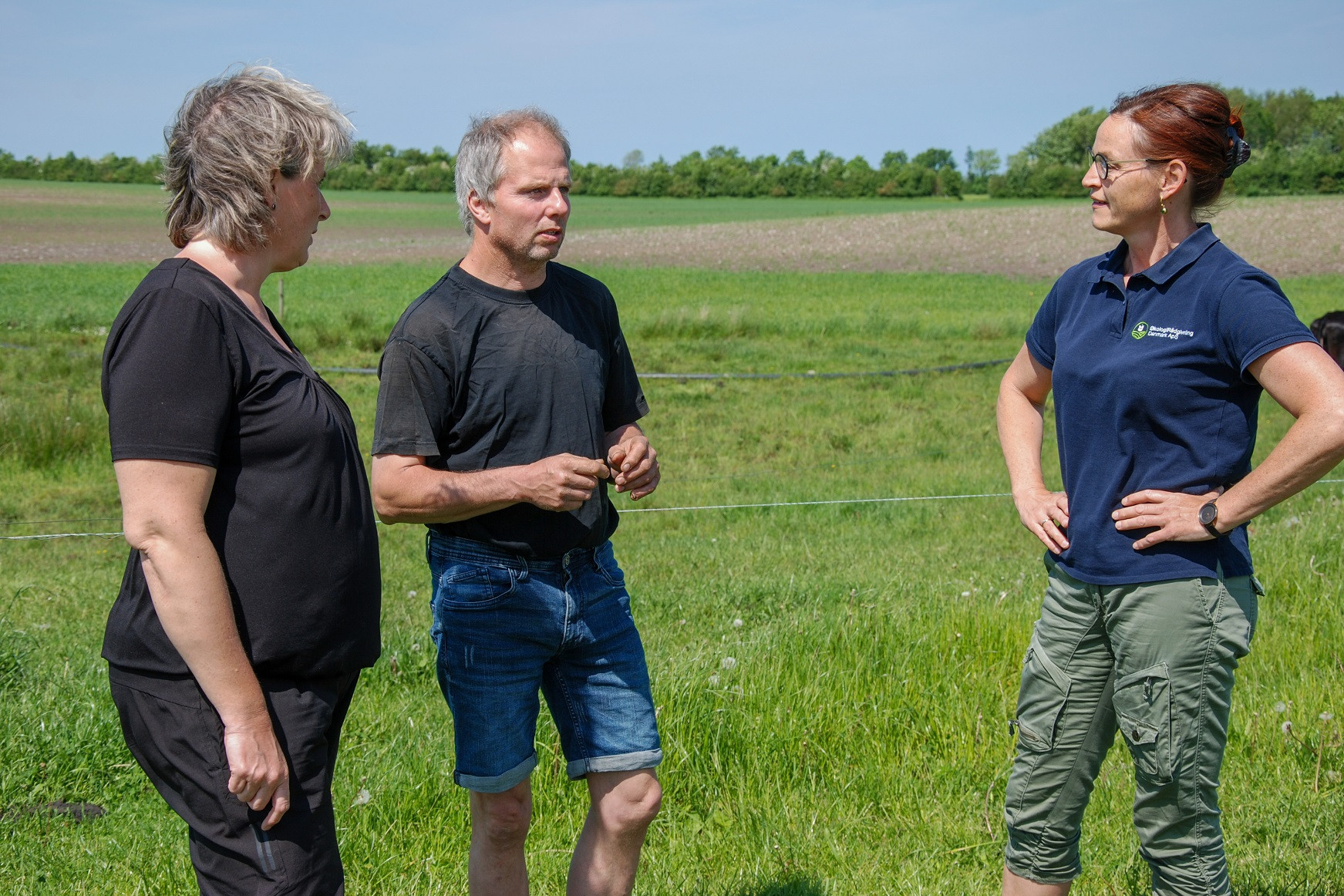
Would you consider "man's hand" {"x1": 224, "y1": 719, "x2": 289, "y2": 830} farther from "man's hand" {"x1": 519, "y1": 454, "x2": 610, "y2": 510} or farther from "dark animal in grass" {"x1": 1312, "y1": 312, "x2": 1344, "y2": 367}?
"dark animal in grass" {"x1": 1312, "y1": 312, "x2": 1344, "y2": 367}

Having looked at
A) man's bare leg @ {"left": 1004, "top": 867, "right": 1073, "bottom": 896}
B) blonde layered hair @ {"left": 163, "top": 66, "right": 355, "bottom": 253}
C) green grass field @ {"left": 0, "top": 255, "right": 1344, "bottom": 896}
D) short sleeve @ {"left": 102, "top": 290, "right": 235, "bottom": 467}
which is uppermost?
blonde layered hair @ {"left": 163, "top": 66, "right": 355, "bottom": 253}

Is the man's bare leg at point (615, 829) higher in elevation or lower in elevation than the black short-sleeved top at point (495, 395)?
lower

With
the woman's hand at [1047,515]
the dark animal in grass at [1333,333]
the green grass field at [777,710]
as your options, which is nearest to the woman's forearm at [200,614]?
the green grass field at [777,710]

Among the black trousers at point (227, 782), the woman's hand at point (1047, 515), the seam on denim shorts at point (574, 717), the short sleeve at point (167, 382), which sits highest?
the short sleeve at point (167, 382)

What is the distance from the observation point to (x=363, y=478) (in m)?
2.10

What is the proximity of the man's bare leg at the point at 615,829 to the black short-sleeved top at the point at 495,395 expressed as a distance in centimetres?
58

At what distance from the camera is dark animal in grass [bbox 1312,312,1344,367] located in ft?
19.0

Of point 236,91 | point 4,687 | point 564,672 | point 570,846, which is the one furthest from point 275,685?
point 4,687

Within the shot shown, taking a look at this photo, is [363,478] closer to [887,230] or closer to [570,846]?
[570,846]

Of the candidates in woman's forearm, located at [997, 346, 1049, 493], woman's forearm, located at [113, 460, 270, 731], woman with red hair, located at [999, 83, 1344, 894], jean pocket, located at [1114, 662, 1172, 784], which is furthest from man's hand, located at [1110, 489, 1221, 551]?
woman's forearm, located at [113, 460, 270, 731]

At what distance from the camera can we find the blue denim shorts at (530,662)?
2562 millimetres

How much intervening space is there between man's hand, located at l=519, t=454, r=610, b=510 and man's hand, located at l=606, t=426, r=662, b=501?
20 cm

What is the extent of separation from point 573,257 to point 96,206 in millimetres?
36133

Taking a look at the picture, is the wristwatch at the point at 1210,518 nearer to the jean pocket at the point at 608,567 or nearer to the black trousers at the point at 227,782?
the jean pocket at the point at 608,567
